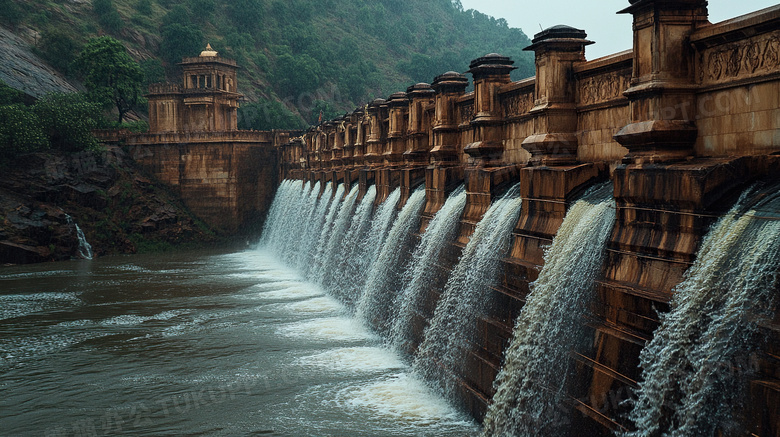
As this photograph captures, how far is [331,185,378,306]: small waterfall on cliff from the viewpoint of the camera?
2400 centimetres

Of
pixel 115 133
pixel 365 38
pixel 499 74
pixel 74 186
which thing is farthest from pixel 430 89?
pixel 365 38

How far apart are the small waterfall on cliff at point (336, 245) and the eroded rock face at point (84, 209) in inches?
854

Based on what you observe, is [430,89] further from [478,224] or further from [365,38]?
[365,38]

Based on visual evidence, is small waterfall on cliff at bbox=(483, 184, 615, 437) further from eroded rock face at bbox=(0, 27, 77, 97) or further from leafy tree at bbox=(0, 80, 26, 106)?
eroded rock face at bbox=(0, 27, 77, 97)

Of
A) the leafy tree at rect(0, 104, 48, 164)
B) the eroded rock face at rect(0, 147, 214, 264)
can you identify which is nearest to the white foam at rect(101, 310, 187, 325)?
the eroded rock face at rect(0, 147, 214, 264)

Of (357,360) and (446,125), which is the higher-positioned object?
(446,125)

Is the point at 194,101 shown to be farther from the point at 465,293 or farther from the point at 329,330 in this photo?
the point at 465,293

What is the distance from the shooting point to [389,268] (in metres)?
20.4

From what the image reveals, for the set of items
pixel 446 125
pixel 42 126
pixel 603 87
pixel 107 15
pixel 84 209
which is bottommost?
pixel 84 209

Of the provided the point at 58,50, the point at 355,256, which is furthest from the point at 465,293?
the point at 58,50

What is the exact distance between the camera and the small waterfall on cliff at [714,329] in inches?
274

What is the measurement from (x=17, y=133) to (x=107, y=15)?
55411 millimetres

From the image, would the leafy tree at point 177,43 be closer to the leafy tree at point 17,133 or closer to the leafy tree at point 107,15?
the leafy tree at point 107,15

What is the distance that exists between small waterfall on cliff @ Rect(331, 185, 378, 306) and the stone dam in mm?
4882
